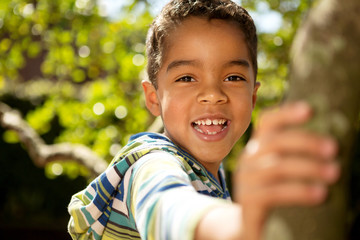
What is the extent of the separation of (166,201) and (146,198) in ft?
→ 0.42

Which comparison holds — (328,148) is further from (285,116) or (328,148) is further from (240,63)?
(240,63)

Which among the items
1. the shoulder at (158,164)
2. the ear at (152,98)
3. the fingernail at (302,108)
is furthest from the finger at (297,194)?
the ear at (152,98)

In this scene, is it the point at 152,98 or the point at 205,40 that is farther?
the point at 152,98

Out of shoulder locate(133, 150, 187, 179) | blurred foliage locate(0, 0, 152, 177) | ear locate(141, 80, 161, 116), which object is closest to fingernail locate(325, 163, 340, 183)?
shoulder locate(133, 150, 187, 179)

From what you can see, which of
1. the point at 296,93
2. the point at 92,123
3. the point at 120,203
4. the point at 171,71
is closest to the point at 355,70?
the point at 296,93

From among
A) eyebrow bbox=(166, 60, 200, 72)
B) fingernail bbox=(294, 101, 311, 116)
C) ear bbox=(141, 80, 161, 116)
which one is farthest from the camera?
ear bbox=(141, 80, 161, 116)

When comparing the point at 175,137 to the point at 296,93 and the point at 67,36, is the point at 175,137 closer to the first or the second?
the point at 296,93

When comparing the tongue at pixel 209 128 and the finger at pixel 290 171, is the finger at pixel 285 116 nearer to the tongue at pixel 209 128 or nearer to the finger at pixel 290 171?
the finger at pixel 290 171

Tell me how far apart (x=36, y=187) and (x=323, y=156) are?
10.9 metres

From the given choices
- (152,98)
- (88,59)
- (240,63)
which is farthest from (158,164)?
(88,59)

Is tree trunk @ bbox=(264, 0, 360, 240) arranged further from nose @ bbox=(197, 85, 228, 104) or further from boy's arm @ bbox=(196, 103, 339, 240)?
nose @ bbox=(197, 85, 228, 104)

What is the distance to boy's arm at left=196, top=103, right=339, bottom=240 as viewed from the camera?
683 millimetres

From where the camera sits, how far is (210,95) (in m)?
1.92

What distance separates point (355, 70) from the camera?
69 cm
